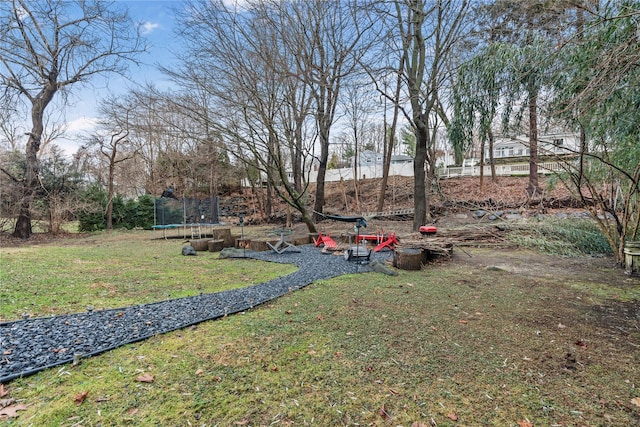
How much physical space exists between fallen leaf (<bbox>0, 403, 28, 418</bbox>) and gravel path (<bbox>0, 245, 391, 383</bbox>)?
0.92 feet

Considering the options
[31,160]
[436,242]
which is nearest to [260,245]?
[436,242]

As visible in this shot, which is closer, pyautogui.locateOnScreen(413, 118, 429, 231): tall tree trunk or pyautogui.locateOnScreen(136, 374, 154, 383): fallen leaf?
pyautogui.locateOnScreen(136, 374, 154, 383): fallen leaf

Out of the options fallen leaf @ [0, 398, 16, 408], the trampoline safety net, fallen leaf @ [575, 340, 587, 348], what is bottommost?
fallen leaf @ [575, 340, 587, 348]

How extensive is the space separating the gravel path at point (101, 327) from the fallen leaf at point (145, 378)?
1.61ft

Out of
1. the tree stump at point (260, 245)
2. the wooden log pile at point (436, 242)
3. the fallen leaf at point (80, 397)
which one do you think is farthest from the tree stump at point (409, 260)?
the fallen leaf at point (80, 397)

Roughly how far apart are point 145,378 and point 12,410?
0.57m

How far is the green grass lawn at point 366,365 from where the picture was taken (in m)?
1.60

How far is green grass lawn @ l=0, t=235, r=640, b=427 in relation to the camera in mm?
1604

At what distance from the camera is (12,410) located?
157 cm

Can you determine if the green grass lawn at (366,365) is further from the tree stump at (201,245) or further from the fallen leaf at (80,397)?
the tree stump at (201,245)

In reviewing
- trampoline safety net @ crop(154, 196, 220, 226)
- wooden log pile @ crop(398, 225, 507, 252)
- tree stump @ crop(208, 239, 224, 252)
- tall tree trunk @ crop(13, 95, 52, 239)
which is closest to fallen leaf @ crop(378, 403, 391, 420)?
wooden log pile @ crop(398, 225, 507, 252)

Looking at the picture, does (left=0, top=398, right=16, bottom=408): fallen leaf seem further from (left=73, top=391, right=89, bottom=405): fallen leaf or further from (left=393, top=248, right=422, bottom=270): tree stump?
(left=393, top=248, right=422, bottom=270): tree stump

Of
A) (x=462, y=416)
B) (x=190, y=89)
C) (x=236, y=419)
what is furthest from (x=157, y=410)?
(x=190, y=89)

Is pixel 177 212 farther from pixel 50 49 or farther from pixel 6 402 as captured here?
pixel 6 402
